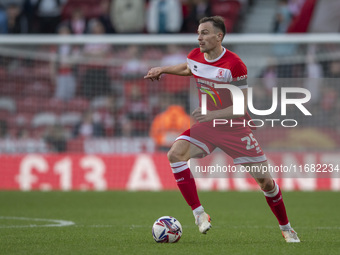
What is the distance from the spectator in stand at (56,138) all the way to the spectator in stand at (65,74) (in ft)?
2.49

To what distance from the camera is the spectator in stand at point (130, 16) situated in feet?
58.5

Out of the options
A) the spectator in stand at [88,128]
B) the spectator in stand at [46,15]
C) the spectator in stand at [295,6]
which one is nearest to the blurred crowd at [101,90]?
the spectator in stand at [88,128]

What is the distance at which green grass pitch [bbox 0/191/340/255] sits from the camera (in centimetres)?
660

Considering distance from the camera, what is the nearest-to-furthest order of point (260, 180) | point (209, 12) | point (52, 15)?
point (260, 180), point (209, 12), point (52, 15)

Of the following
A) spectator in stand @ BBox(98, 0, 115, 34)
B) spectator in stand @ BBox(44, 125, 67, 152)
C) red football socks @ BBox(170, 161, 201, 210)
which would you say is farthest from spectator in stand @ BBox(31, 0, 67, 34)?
red football socks @ BBox(170, 161, 201, 210)

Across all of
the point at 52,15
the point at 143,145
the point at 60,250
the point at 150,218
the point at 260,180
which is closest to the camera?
the point at 60,250

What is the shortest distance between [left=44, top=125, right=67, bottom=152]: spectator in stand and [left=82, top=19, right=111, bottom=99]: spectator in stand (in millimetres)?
985

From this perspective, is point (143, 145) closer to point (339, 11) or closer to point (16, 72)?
point (16, 72)

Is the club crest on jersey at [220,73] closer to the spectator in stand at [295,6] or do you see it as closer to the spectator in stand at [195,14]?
the spectator in stand at [295,6]

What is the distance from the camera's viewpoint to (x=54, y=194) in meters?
14.2

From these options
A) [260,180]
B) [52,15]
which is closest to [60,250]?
[260,180]

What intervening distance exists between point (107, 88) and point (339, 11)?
5.46 meters

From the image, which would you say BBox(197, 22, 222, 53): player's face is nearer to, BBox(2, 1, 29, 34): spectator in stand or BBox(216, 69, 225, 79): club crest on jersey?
BBox(216, 69, 225, 79): club crest on jersey

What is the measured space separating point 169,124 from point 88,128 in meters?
1.80
